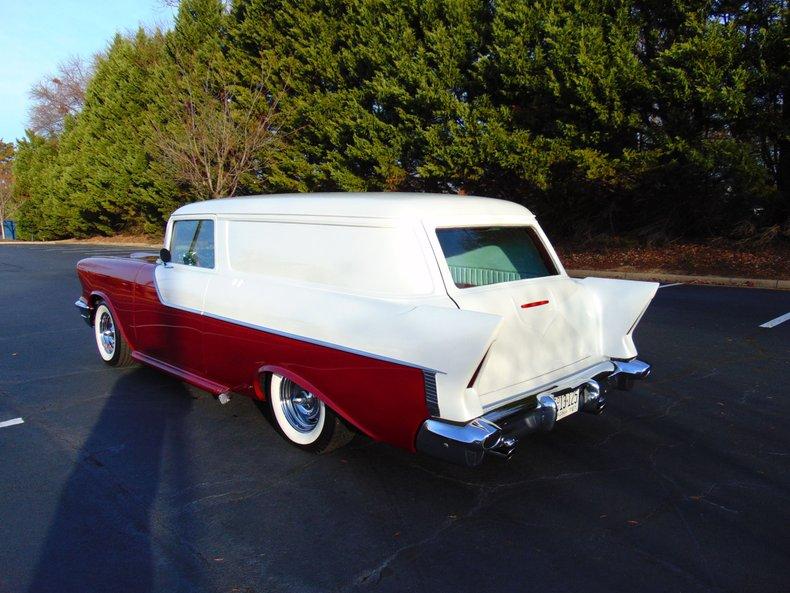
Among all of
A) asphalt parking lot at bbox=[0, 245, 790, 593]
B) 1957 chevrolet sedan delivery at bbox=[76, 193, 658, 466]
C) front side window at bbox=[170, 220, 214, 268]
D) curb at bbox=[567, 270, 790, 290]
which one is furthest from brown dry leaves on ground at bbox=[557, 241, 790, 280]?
front side window at bbox=[170, 220, 214, 268]

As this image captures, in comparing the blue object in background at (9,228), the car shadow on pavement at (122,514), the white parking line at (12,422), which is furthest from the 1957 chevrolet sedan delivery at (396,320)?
the blue object in background at (9,228)

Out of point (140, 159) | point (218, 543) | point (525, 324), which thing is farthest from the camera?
point (140, 159)

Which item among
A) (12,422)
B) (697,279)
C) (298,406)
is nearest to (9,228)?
(697,279)

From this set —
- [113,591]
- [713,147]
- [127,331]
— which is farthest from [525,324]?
[713,147]

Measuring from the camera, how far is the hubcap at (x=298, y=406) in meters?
4.11

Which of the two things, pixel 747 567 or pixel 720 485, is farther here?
pixel 720 485

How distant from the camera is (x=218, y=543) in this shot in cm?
306

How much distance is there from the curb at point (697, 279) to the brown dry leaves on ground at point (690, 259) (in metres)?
0.33

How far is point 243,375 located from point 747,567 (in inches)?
122

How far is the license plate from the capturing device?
3.61 m

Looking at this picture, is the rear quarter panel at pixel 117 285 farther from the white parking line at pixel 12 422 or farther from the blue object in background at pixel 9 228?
the blue object in background at pixel 9 228

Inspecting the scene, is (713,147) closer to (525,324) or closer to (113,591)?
(525,324)

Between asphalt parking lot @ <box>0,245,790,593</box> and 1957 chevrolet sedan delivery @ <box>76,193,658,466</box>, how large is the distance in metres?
0.38

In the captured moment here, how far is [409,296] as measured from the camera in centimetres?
348
